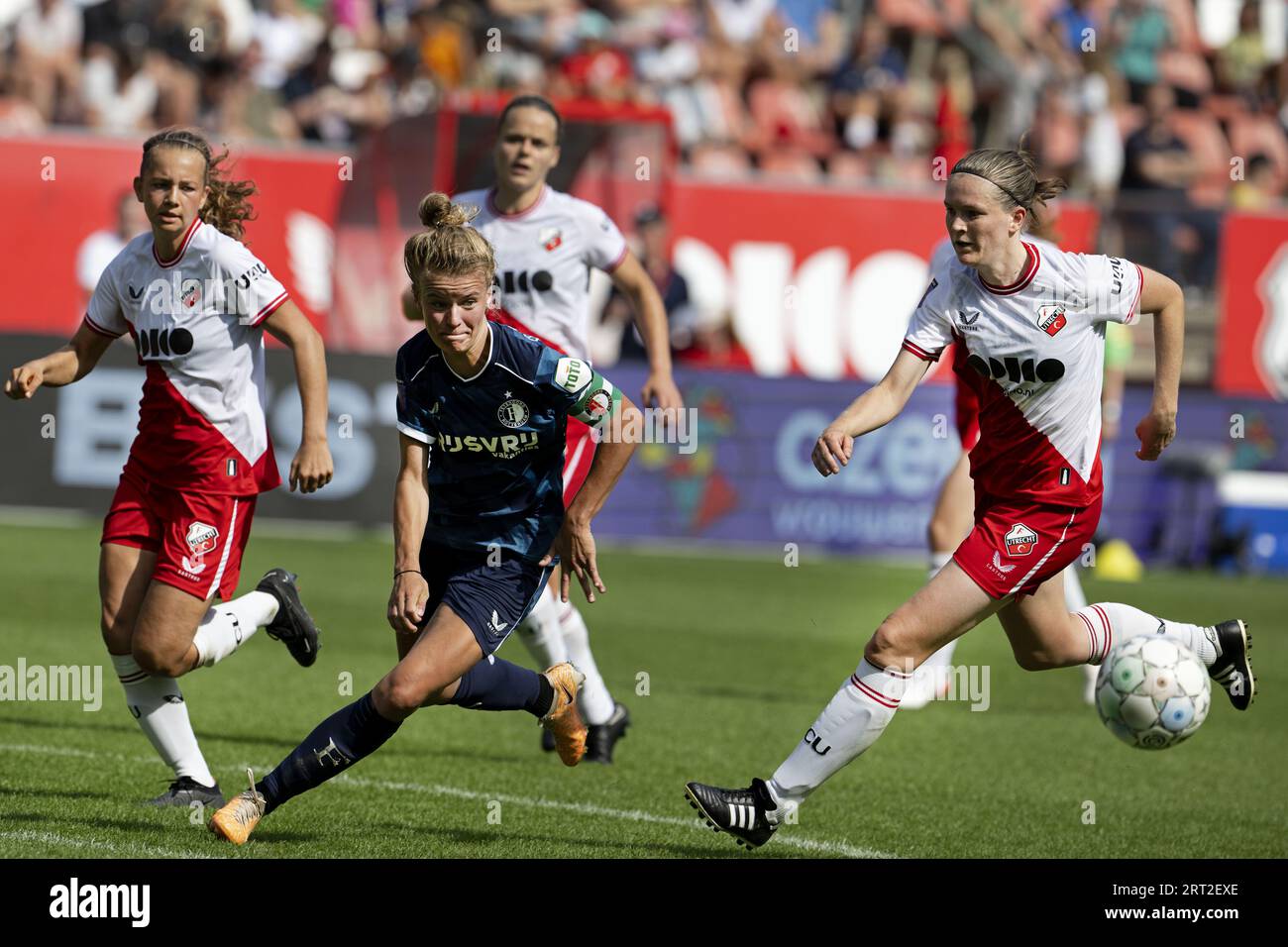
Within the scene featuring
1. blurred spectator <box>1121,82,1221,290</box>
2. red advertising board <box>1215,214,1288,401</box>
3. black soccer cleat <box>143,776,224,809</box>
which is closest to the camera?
black soccer cleat <box>143,776,224,809</box>

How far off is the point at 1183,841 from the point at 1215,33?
1960 centimetres

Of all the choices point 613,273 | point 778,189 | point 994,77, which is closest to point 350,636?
point 613,273

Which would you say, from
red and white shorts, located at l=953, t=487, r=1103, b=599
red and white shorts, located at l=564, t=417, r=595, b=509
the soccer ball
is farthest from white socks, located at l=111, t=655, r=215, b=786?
the soccer ball

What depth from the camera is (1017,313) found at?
19.9ft

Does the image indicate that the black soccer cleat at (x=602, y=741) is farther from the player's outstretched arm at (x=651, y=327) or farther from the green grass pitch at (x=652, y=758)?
the player's outstretched arm at (x=651, y=327)

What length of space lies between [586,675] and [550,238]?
1.89 m

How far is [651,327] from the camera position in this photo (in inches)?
315

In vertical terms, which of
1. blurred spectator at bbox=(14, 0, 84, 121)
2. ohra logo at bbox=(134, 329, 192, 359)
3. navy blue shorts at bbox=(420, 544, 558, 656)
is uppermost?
blurred spectator at bbox=(14, 0, 84, 121)

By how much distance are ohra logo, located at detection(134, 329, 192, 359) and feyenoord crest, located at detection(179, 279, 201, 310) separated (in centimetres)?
9

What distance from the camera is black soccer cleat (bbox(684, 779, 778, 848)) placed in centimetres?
593

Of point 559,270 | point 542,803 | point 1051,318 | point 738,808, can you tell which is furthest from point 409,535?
point 559,270

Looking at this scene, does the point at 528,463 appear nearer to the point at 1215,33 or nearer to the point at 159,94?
the point at 159,94

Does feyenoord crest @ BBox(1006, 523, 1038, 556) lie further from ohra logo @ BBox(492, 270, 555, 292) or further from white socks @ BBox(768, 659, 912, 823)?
ohra logo @ BBox(492, 270, 555, 292)

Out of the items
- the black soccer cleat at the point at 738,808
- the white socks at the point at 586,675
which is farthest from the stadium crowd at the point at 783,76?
the black soccer cleat at the point at 738,808
